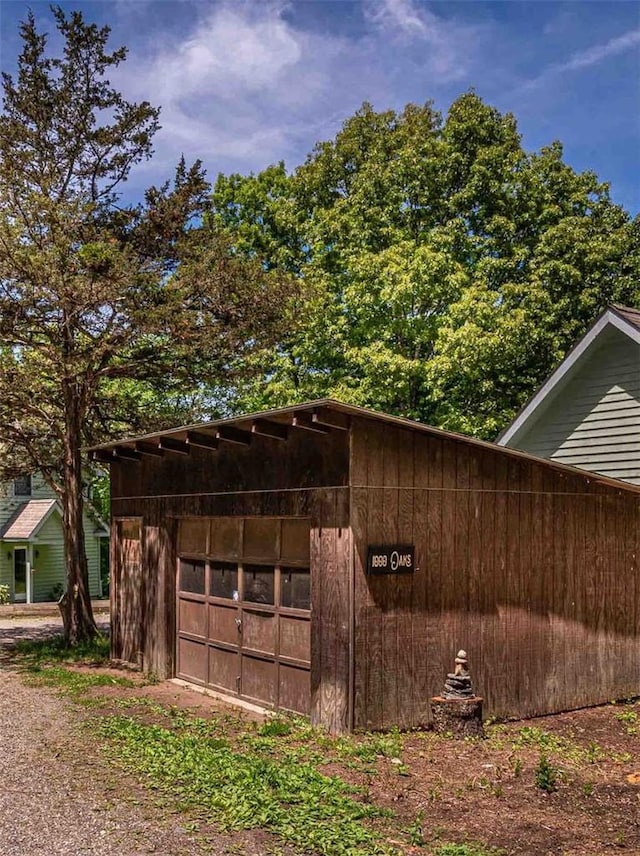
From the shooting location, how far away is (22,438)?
1391 centimetres

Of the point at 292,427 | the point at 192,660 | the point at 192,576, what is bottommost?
the point at 192,660

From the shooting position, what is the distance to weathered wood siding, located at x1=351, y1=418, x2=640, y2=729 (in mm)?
7164

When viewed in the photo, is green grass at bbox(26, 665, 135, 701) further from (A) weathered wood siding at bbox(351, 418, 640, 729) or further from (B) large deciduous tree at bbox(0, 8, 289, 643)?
(A) weathered wood siding at bbox(351, 418, 640, 729)

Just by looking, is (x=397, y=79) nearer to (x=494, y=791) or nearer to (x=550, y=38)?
(x=550, y=38)

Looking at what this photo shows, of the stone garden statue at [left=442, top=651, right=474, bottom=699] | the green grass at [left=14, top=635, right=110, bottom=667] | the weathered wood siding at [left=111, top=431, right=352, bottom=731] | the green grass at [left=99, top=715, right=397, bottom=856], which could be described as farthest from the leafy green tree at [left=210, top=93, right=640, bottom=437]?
the green grass at [left=99, top=715, right=397, bottom=856]

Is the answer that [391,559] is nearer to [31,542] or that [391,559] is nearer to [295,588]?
[295,588]

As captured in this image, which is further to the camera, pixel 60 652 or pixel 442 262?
pixel 442 262

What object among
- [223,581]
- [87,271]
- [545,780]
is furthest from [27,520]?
[545,780]

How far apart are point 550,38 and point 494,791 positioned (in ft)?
27.6

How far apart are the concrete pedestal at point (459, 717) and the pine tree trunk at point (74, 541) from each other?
819 cm

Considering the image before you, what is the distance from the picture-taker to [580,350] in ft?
34.9

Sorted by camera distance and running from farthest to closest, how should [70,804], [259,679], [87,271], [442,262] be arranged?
[442,262], [87,271], [259,679], [70,804]

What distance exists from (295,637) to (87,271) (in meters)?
6.46

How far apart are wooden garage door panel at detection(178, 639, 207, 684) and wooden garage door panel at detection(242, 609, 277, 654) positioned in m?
1.04
